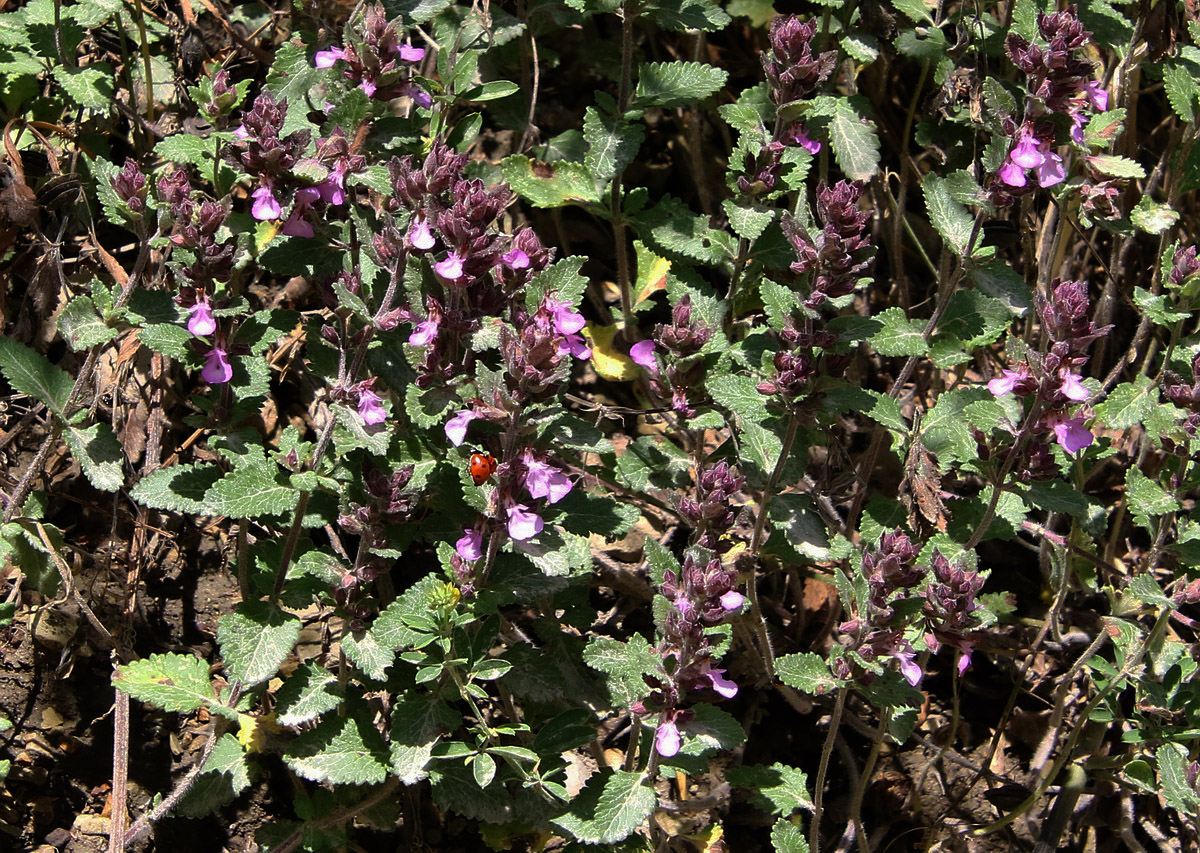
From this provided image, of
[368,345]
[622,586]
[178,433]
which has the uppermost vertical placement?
[368,345]

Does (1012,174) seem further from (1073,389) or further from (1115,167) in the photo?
(1115,167)

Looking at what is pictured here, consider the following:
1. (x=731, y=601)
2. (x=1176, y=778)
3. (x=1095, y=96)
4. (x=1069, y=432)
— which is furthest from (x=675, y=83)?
(x=1176, y=778)

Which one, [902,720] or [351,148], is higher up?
[351,148]

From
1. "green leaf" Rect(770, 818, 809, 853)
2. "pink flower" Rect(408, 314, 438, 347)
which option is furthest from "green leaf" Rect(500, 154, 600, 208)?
"green leaf" Rect(770, 818, 809, 853)

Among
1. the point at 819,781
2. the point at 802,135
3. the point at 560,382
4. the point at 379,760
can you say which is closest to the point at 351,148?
the point at 560,382

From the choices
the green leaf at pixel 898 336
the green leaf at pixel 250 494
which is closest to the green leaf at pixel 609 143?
the green leaf at pixel 898 336

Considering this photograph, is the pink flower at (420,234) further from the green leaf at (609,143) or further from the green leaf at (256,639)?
the green leaf at (256,639)

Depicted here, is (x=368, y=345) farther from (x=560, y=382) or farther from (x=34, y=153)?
(x=34, y=153)
